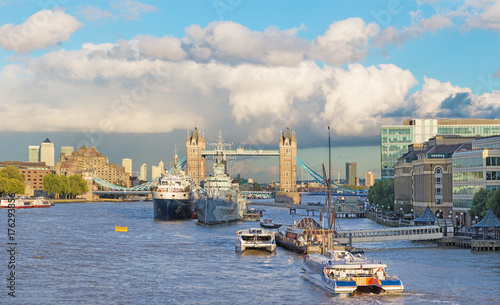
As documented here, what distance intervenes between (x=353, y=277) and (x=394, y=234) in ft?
105

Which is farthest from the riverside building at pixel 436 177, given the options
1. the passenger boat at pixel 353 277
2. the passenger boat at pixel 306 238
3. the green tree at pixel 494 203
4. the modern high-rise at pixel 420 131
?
the passenger boat at pixel 353 277

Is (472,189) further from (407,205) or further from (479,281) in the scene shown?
(479,281)

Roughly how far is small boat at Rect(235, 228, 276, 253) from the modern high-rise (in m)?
91.2

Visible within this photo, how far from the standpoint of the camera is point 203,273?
51812 millimetres

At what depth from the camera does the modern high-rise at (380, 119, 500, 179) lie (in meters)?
148

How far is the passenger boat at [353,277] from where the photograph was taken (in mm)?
42406

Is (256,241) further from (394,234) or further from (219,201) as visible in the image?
(219,201)

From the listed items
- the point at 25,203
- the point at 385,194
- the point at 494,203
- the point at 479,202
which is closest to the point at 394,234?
the point at 479,202

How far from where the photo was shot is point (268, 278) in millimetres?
49250

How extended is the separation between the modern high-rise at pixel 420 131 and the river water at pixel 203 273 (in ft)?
261

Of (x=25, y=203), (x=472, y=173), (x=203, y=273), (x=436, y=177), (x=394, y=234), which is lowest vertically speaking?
(x=203, y=273)

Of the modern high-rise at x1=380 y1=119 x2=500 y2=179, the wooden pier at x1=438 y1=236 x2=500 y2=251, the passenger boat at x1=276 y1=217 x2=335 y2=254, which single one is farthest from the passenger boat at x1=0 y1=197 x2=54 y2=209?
the wooden pier at x1=438 y1=236 x2=500 y2=251

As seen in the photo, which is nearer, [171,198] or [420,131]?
[171,198]

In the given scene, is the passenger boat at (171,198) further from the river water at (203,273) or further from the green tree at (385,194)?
the river water at (203,273)
